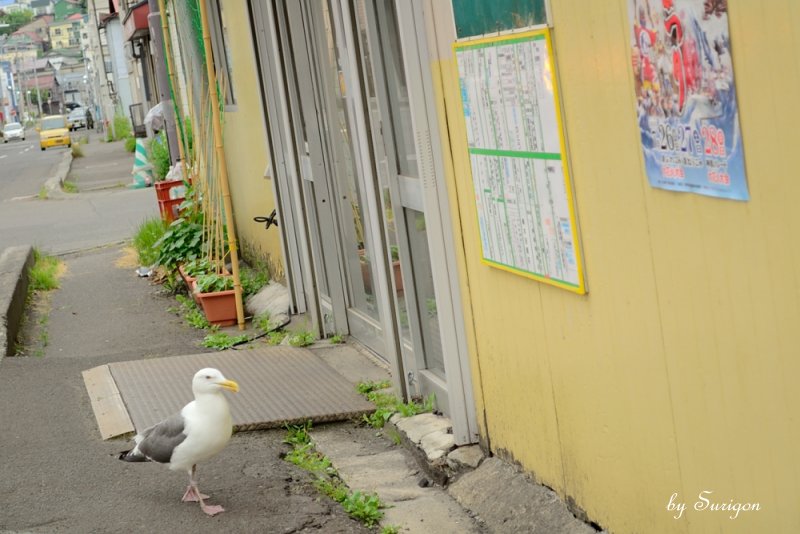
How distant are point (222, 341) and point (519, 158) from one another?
4.99m

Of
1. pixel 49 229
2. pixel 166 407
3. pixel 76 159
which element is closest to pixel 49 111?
pixel 76 159

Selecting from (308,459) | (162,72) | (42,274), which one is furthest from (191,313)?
(308,459)

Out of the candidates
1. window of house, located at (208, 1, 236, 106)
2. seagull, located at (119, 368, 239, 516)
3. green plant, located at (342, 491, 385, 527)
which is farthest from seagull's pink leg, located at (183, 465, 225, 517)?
window of house, located at (208, 1, 236, 106)

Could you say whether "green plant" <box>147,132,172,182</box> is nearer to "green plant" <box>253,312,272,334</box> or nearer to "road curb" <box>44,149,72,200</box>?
"road curb" <box>44,149,72,200</box>

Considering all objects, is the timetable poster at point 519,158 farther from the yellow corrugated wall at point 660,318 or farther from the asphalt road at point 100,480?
the asphalt road at point 100,480

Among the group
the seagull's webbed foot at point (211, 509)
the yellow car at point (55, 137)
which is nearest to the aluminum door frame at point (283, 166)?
the seagull's webbed foot at point (211, 509)

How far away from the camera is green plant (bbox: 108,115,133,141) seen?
54.4 metres

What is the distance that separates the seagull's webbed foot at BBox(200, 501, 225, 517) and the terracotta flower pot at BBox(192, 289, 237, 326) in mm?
4535

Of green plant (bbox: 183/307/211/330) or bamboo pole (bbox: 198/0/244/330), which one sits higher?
bamboo pole (bbox: 198/0/244/330)

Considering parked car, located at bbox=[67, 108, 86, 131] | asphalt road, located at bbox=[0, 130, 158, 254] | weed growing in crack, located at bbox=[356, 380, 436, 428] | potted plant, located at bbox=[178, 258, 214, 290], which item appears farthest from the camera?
parked car, located at bbox=[67, 108, 86, 131]

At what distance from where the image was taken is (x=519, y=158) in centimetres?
408

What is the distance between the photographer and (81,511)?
5.01m

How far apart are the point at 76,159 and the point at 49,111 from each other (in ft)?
343

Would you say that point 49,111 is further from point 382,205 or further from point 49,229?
point 382,205
